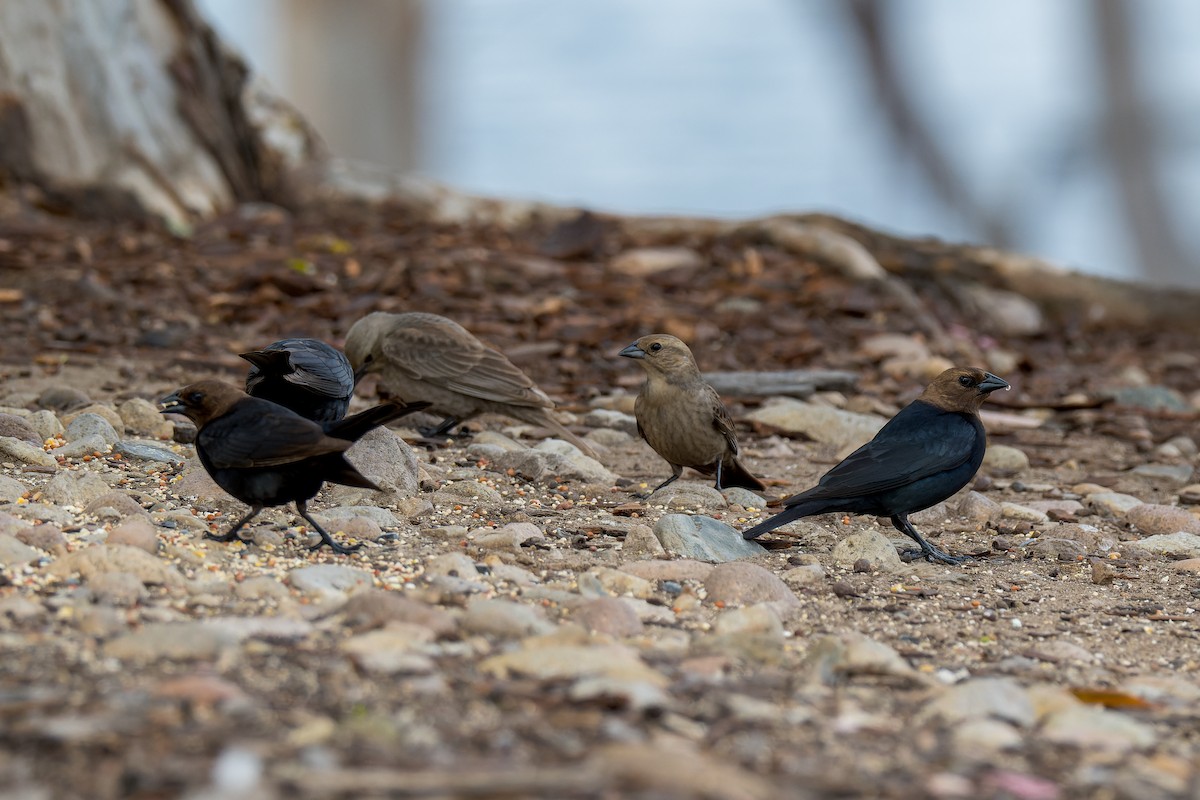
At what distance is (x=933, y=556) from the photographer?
5113mm

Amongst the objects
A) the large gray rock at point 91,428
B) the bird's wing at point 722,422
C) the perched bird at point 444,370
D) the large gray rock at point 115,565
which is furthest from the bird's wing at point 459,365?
the large gray rock at point 115,565

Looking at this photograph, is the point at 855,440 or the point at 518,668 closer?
the point at 518,668

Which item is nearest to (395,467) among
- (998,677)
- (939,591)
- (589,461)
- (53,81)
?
(589,461)

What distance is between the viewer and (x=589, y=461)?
596 centimetres

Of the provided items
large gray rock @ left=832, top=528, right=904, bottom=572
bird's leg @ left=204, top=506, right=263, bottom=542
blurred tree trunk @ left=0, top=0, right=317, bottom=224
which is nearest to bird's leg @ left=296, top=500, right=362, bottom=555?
bird's leg @ left=204, top=506, right=263, bottom=542

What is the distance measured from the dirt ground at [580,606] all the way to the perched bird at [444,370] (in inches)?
9.3

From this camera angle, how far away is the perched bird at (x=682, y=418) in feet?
18.9

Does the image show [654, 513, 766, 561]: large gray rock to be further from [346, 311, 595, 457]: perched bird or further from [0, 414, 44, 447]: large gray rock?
[0, 414, 44, 447]: large gray rock

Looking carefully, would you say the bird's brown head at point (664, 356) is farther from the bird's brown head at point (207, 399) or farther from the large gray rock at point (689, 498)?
the bird's brown head at point (207, 399)

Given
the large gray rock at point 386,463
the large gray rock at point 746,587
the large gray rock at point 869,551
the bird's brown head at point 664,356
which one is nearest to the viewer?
the large gray rock at point 746,587

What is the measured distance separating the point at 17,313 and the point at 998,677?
5783 mm

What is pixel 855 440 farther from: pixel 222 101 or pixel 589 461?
pixel 222 101

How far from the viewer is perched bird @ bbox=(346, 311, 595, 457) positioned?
6305 mm

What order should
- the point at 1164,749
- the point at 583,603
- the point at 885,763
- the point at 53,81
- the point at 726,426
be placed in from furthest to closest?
the point at 53,81
the point at 726,426
the point at 583,603
the point at 1164,749
the point at 885,763
